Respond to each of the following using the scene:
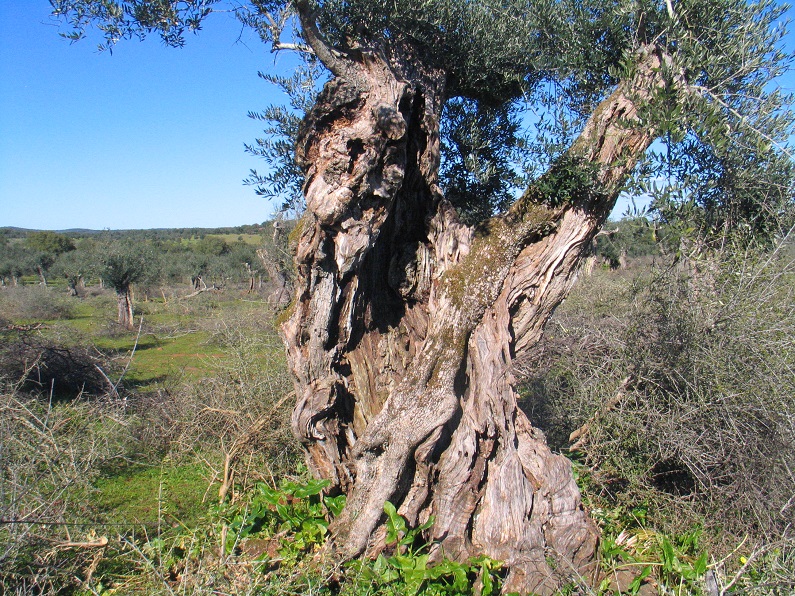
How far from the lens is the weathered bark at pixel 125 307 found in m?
22.8

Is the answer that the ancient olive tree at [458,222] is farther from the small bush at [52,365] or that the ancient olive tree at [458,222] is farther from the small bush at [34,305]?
the small bush at [34,305]

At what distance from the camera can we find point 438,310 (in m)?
4.68

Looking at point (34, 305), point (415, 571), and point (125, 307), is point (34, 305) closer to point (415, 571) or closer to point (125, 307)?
point (125, 307)

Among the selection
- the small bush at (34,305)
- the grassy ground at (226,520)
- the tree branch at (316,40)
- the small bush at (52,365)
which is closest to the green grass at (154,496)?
the grassy ground at (226,520)

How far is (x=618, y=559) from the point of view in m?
4.74

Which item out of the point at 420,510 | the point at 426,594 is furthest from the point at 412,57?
the point at 426,594

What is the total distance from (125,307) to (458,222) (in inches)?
925

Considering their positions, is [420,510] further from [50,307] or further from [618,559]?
[50,307]

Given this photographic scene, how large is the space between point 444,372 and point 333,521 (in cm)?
179

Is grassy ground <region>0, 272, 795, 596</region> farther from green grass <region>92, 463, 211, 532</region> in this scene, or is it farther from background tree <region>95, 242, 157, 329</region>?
background tree <region>95, 242, 157, 329</region>

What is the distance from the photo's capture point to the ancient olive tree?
4.22m

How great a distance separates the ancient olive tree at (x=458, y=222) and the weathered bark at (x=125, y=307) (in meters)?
19.9

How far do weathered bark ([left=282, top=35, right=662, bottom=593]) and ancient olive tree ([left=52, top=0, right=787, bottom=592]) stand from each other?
18 millimetres

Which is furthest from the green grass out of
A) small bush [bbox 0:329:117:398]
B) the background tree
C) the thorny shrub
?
the background tree
